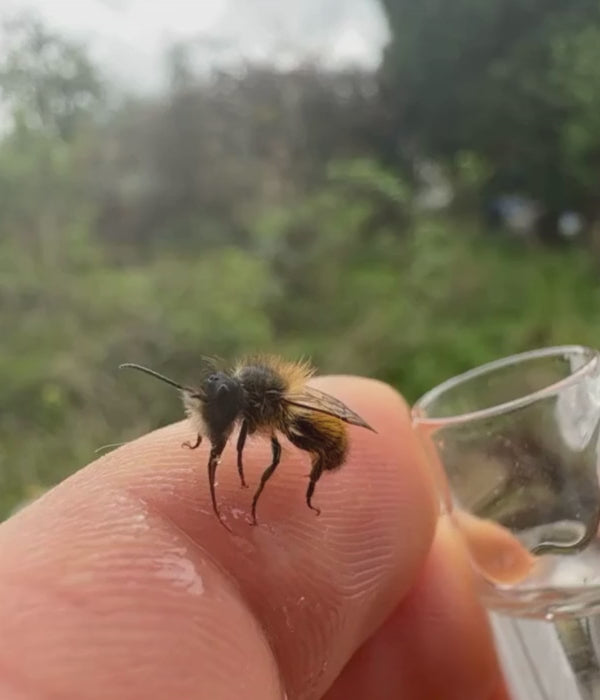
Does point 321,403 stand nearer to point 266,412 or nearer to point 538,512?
point 266,412

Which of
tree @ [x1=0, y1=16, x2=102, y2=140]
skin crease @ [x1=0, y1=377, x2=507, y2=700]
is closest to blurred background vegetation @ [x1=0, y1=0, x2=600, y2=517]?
tree @ [x1=0, y1=16, x2=102, y2=140]

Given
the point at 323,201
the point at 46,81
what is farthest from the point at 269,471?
the point at 323,201

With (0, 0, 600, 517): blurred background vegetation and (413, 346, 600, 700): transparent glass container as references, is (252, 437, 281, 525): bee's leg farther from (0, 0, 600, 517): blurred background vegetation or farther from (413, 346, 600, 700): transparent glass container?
(0, 0, 600, 517): blurred background vegetation

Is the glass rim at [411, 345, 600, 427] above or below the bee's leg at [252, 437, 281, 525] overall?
above

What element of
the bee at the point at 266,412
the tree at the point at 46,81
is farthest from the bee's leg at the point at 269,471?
the tree at the point at 46,81

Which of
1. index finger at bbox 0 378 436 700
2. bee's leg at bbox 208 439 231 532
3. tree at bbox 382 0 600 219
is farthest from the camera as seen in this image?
tree at bbox 382 0 600 219

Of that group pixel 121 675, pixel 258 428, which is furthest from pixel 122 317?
pixel 121 675

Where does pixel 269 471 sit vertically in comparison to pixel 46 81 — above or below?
below

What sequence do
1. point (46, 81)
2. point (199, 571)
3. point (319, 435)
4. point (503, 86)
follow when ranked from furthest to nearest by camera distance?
point (503, 86) → point (46, 81) → point (319, 435) → point (199, 571)

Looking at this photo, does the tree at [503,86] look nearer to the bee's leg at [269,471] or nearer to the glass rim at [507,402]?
the glass rim at [507,402]
